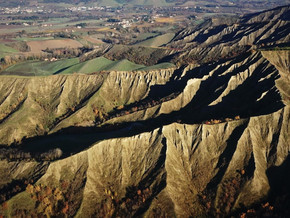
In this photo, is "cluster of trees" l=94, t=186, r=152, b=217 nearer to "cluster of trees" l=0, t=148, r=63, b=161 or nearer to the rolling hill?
the rolling hill

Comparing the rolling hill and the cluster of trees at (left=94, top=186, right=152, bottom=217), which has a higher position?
the rolling hill

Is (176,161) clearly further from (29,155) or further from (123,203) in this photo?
(29,155)

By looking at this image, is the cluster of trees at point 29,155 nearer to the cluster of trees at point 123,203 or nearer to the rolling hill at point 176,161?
the rolling hill at point 176,161

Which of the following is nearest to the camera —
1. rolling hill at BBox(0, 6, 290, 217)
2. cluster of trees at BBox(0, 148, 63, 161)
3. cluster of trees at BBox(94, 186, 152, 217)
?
cluster of trees at BBox(94, 186, 152, 217)

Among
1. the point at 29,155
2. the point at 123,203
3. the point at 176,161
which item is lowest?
the point at 123,203

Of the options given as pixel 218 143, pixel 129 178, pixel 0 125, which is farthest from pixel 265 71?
pixel 0 125

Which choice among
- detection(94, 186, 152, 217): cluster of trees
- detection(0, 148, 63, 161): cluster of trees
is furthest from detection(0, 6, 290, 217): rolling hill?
detection(0, 148, 63, 161): cluster of trees

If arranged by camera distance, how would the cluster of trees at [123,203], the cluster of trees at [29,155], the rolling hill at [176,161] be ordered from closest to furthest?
the cluster of trees at [123,203] < the rolling hill at [176,161] < the cluster of trees at [29,155]

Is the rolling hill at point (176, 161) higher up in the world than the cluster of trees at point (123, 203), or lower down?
higher up

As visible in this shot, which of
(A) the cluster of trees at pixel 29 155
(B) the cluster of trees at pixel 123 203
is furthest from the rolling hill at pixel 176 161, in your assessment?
(A) the cluster of trees at pixel 29 155

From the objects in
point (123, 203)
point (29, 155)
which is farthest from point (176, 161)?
point (29, 155)

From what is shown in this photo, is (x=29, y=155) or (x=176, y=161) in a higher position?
(x=176, y=161)

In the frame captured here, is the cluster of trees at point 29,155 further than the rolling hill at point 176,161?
Yes
